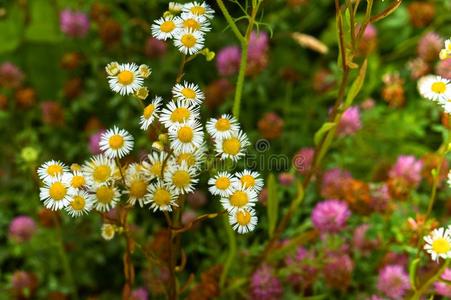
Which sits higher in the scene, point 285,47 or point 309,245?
point 285,47

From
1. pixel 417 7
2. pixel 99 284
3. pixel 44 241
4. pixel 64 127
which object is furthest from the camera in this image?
pixel 417 7

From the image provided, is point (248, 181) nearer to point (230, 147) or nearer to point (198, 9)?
point (230, 147)

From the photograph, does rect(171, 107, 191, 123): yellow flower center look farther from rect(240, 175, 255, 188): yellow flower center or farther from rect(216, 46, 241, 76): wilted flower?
rect(216, 46, 241, 76): wilted flower

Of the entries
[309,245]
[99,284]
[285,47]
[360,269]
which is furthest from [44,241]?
[285,47]

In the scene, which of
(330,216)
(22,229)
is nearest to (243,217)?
(330,216)

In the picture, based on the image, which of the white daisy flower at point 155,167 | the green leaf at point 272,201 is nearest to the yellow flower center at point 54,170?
the white daisy flower at point 155,167

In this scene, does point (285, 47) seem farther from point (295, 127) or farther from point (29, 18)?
point (29, 18)

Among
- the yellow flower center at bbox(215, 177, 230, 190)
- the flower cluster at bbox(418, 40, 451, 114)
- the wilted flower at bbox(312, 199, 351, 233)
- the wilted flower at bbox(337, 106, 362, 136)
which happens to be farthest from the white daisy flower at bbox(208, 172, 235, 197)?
the wilted flower at bbox(337, 106, 362, 136)

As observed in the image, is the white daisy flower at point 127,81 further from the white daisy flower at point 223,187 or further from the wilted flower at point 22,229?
the wilted flower at point 22,229
